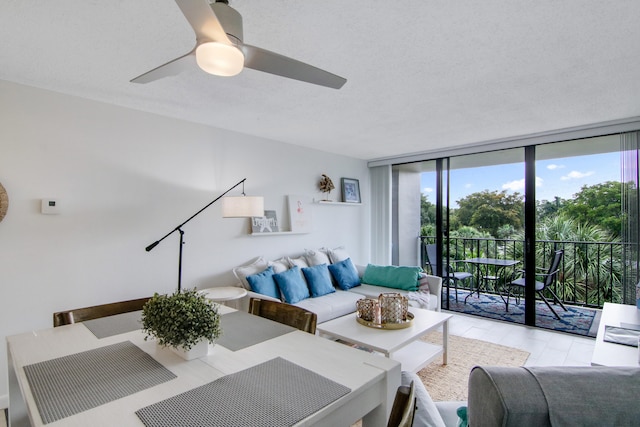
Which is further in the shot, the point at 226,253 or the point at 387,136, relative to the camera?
the point at 387,136

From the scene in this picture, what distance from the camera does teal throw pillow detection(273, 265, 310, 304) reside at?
11.6ft

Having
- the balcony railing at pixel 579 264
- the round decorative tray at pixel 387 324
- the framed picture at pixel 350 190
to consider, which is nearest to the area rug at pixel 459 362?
the round decorative tray at pixel 387 324

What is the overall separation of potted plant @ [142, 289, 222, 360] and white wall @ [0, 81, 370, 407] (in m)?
1.98

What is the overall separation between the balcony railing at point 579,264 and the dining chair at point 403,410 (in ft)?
13.7

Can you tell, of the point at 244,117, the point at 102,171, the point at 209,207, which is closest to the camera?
the point at 102,171

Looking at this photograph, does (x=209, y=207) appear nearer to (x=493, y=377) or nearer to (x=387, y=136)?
(x=387, y=136)

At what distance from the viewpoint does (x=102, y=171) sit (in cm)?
286

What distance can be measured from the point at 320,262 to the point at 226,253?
121 cm

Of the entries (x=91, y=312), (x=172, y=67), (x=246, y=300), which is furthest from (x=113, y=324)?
(x=246, y=300)

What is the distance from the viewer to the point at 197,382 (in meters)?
1.05

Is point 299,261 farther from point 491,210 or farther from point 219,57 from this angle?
point 219,57

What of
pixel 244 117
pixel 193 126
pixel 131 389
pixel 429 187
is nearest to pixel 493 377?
pixel 131 389

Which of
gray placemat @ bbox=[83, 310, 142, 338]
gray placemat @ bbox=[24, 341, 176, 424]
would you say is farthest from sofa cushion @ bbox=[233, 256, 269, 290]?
gray placemat @ bbox=[24, 341, 176, 424]

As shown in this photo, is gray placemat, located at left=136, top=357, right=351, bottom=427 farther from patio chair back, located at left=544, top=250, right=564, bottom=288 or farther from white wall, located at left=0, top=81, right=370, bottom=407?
patio chair back, located at left=544, top=250, right=564, bottom=288
